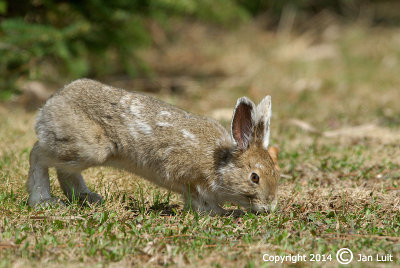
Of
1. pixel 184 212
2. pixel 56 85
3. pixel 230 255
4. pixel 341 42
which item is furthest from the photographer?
pixel 341 42

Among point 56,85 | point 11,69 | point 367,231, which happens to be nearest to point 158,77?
point 56,85

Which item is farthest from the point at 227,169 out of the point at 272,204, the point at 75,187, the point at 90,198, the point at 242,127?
the point at 75,187

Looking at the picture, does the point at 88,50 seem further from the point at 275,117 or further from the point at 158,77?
the point at 275,117

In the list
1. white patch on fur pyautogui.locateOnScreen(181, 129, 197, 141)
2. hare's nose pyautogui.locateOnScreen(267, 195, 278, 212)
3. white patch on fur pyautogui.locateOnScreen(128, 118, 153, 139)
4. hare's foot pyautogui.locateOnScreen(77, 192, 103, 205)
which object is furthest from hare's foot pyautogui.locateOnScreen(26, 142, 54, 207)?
hare's nose pyautogui.locateOnScreen(267, 195, 278, 212)

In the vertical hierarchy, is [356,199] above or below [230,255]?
above

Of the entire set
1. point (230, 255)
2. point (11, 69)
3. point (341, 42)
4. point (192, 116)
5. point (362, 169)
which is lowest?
point (230, 255)

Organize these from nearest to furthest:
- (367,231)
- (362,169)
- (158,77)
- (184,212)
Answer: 1. (367,231)
2. (184,212)
3. (362,169)
4. (158,77)

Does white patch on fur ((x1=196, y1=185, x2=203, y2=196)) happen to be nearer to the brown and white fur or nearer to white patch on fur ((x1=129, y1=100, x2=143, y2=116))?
the brown and white fur
